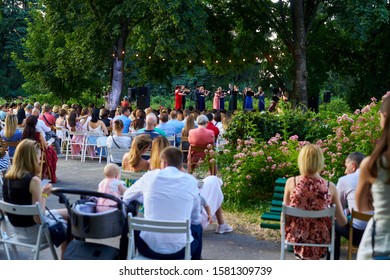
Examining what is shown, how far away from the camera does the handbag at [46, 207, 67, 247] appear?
656 centimetres

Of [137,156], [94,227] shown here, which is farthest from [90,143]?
[94,227]

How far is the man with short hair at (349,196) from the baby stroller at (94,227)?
225 cm

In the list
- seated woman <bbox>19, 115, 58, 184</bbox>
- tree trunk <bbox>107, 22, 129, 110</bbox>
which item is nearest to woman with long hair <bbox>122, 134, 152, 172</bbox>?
seated woman <bbox>19, 115, 58, 184</bbox>

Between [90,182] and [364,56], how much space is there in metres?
24.9

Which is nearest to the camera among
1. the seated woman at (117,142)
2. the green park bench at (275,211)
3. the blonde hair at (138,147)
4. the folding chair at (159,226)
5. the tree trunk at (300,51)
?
the folding chair at (159,226)

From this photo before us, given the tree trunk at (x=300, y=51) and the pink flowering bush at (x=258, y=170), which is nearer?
the pink flowering bush at (x=258, y=170)

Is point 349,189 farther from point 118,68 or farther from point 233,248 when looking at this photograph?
point 118,68

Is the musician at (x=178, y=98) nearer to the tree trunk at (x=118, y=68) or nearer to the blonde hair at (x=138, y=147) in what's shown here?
→ the tree trunk at (x=118, y=68)

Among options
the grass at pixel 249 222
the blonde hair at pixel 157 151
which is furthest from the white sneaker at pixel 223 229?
the blonde hair at pixel 157 151

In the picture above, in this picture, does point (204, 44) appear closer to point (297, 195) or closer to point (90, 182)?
point (90, 182)

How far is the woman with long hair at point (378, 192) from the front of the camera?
3.84 m

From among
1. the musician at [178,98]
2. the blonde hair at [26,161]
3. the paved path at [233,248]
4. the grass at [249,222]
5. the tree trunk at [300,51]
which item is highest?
the tree trunk at [300,51]

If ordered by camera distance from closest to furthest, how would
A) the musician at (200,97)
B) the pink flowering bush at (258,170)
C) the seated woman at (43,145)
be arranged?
1. the pink flowering bush at (258,170)
2. the seated woman at (43,145)
3. the musician at (200,97)
